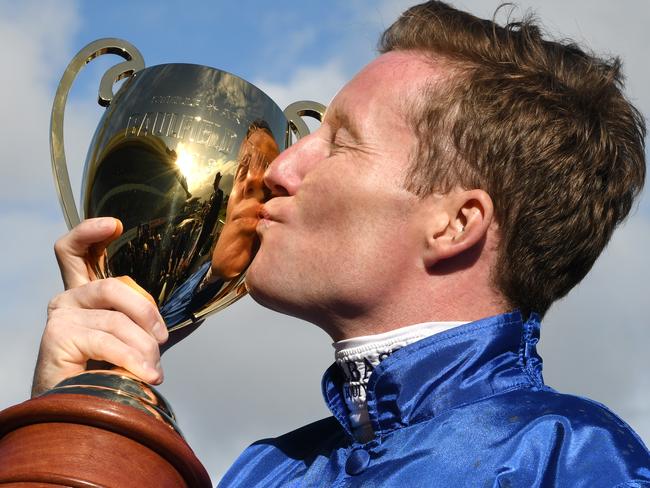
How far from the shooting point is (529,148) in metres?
3.10

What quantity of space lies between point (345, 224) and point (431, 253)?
26cm

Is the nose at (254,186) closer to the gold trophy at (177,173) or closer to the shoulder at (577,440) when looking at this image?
the gold trophy at (177,173)

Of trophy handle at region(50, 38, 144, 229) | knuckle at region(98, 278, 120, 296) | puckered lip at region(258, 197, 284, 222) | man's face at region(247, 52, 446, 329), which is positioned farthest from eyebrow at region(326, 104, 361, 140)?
knuckle at region(98, 278, 120, 296)

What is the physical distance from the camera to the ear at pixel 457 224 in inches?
118

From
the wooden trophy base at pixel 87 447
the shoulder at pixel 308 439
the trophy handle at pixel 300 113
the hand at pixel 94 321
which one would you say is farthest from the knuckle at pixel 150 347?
the trophy handle at pixel 300 113

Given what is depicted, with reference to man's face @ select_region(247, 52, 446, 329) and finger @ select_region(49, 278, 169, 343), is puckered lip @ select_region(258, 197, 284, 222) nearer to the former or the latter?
man's face @ select_region(247, 52, 446, 329)

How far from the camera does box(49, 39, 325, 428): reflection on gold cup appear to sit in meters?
3.04

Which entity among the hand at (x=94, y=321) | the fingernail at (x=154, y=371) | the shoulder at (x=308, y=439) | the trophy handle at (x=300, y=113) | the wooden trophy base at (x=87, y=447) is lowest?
the wooden trophy base at (x=87, y=447)

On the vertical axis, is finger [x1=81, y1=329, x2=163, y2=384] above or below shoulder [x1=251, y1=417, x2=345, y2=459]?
above

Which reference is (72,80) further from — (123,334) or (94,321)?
(123,334)

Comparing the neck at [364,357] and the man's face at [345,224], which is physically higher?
the man's face at [345,224]

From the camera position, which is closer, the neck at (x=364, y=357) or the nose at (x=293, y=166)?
the neck at (x=364, y=357)

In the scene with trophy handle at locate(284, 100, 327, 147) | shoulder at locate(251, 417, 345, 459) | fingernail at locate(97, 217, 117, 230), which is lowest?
shoulder at locate(251, 417, 345, 459)

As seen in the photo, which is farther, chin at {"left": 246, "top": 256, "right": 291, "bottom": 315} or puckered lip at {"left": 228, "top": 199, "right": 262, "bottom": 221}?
puckered lip at {"left": 228, "top": 199, "right": 262, "bottom": 221}
